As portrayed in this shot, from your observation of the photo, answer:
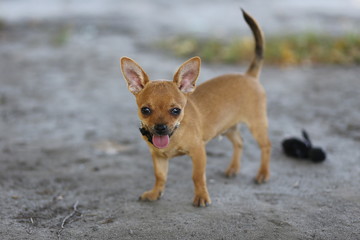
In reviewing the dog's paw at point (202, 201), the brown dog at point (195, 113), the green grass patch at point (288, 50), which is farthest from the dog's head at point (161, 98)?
the green grass patch at point (288, 50)

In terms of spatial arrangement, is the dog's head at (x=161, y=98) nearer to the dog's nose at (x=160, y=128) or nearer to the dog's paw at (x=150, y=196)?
the dog's nose at (x=160, y=128)

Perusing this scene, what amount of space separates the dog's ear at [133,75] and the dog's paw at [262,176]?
5.92ft

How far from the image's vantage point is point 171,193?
4691 mm

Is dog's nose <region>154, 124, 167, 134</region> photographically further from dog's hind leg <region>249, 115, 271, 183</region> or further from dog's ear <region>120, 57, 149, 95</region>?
dog's hind leg <region>249, 115, 271, 183</region>

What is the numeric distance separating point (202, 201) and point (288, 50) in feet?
20.4

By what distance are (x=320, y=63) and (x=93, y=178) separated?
241 inches

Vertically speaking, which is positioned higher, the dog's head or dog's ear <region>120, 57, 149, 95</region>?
dog's ear <region>120, 57, 149, 95</region>

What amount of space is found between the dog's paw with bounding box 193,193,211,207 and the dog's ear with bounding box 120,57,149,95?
1.18m

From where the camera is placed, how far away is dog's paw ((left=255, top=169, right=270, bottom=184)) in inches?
196

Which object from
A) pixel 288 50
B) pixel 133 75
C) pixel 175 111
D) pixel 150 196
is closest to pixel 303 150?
pixel 150 196

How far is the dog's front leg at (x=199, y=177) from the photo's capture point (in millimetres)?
4262

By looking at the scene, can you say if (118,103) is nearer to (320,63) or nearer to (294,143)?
(294,143)

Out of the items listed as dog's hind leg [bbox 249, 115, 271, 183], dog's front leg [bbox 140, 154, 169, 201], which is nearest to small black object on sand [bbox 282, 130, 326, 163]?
dog's hind leg [bbox 249, 115, 271, 183]

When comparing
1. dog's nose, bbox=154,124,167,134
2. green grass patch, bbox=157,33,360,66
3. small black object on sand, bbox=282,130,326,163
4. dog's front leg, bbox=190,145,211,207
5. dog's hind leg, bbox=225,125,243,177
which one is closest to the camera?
dog's nose, bbox=154,124,167,134
